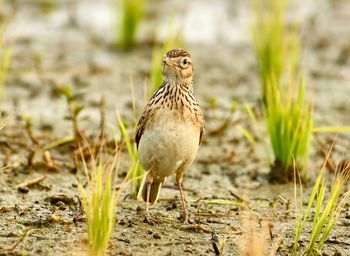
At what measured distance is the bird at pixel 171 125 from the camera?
576 cm

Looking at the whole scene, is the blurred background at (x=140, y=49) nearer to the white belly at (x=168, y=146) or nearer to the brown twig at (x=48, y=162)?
the brown twig at (x=48, y=162)

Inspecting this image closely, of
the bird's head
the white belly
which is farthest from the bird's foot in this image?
the bird's head

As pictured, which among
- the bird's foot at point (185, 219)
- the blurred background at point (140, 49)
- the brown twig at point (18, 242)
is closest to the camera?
the brown twig at point (18, 242)

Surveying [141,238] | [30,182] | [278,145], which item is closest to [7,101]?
[30,182]

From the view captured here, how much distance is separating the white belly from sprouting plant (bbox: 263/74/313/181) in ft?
4.24

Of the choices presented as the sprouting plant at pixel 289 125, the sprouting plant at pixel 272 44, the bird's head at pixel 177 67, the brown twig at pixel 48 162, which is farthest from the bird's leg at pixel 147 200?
the sprouting plant at pixel 272 44

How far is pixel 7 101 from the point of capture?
933 cm

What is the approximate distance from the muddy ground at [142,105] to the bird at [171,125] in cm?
44

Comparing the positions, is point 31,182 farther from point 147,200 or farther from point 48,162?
point 147,200

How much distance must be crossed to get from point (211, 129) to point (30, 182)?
9.23ft

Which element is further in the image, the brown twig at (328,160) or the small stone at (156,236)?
the brown twig at (328,160)

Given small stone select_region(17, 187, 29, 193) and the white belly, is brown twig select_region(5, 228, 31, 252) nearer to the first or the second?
the white belly

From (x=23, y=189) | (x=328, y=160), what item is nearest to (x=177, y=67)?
(x=23, y=189)

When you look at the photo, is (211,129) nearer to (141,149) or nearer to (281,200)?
(281,200)
